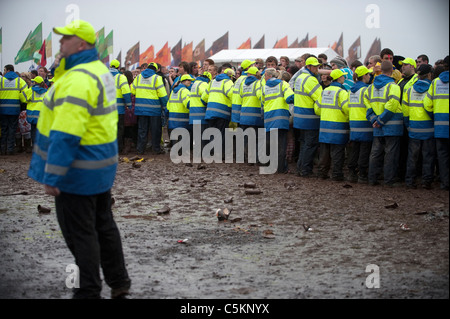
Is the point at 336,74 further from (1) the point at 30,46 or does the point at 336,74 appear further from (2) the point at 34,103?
(1) the point at 30,46

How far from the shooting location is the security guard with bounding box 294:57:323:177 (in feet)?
42.5

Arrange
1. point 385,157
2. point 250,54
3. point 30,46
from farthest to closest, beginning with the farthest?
point 250,54
point 30,46
point 385,157

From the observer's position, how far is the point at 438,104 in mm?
10695

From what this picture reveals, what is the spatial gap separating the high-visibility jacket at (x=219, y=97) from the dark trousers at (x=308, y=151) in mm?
3030

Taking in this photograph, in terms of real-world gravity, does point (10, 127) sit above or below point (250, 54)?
below

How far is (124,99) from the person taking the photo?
1722 centimetres

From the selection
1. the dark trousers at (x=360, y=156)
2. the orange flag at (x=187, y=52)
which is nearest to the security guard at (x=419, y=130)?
the dark trousers at (x=360, y=156)

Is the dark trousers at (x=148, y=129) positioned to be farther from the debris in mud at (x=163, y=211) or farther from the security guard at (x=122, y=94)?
the debris in mud at (x=163, y=211)

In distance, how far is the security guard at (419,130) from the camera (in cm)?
1122

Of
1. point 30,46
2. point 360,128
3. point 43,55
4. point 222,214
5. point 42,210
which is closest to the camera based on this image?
point 222,214

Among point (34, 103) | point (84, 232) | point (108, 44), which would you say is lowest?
point (84, 232)

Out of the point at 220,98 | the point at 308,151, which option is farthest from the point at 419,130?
the point at 220,98

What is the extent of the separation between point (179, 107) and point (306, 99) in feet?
15.7

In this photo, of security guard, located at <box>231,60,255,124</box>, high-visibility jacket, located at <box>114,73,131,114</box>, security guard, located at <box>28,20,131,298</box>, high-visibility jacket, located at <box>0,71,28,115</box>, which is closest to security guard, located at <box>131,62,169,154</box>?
high-visibility jacket, located at <box>114,73,131,114</box>
